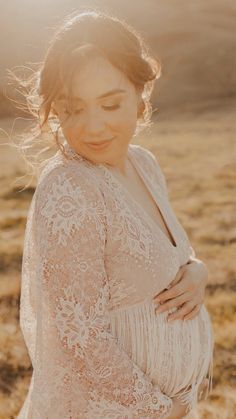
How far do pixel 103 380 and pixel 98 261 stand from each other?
0.38 metres

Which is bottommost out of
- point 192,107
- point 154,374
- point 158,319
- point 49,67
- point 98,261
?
point 192,107

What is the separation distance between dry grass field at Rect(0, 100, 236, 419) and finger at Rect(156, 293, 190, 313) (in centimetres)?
205

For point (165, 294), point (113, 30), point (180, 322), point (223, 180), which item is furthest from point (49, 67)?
point (223, 180)

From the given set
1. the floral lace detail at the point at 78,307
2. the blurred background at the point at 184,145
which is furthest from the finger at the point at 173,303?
the blurred background at the point at 184,145

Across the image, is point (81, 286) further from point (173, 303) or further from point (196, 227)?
point (196, 227)

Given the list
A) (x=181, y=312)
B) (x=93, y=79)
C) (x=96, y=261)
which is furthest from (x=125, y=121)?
(x=181, y=312)

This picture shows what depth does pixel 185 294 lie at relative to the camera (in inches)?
91.9

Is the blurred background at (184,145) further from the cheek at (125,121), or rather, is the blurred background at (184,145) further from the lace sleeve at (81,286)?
the lace sleeve at (81,286)

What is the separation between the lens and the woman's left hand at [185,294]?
2.24 m

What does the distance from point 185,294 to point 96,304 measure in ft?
1.62

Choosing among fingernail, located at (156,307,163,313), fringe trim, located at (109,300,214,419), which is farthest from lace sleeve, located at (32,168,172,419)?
fingernail, located at (156,307,163,313)

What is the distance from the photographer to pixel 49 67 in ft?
6.58

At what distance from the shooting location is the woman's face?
6.59 feet

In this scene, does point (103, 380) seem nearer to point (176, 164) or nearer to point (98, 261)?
point (98, 261)
